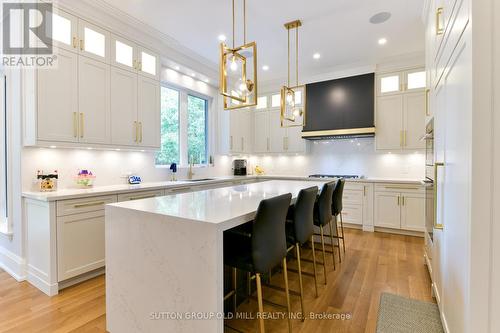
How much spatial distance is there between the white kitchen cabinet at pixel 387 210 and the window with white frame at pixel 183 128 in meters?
3.44

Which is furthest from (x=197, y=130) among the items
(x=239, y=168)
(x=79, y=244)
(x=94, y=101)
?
(x=79, y=244)

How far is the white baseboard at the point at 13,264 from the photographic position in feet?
8.47

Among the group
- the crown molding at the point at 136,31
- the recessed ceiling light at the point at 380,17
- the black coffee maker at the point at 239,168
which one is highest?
the recessed ceiling light at the point at 380,17

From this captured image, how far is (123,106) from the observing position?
10.5 feet

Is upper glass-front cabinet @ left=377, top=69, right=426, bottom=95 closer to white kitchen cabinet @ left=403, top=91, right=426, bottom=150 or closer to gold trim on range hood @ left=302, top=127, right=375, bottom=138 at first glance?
white kitchen cabinet @ left=403, top=91, right=426, bottom=150

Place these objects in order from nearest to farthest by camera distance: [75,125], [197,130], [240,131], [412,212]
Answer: [75,125], [412,212], [197,130], [240,131]

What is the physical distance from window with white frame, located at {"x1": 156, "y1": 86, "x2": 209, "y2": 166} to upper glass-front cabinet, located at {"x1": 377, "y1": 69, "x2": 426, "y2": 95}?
3.45 m

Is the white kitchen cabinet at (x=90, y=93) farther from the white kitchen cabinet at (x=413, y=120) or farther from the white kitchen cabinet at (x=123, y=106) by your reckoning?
the white kitchen cabinet at (x=413, y=120)

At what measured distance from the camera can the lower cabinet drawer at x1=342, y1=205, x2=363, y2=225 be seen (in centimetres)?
452

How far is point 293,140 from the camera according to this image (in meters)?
5.51

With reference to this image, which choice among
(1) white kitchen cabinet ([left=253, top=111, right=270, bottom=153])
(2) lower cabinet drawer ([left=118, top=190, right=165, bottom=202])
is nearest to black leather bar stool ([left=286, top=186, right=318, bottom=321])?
(2) lower cabinet drawer ([left=118, top=190, right=165, bottom=202])

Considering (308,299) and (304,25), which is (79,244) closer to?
(308,299)

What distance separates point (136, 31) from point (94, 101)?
118 cm

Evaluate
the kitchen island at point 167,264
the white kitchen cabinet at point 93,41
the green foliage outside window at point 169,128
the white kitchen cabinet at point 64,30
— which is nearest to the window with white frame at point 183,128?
the green foliage outside window at point 169,128
